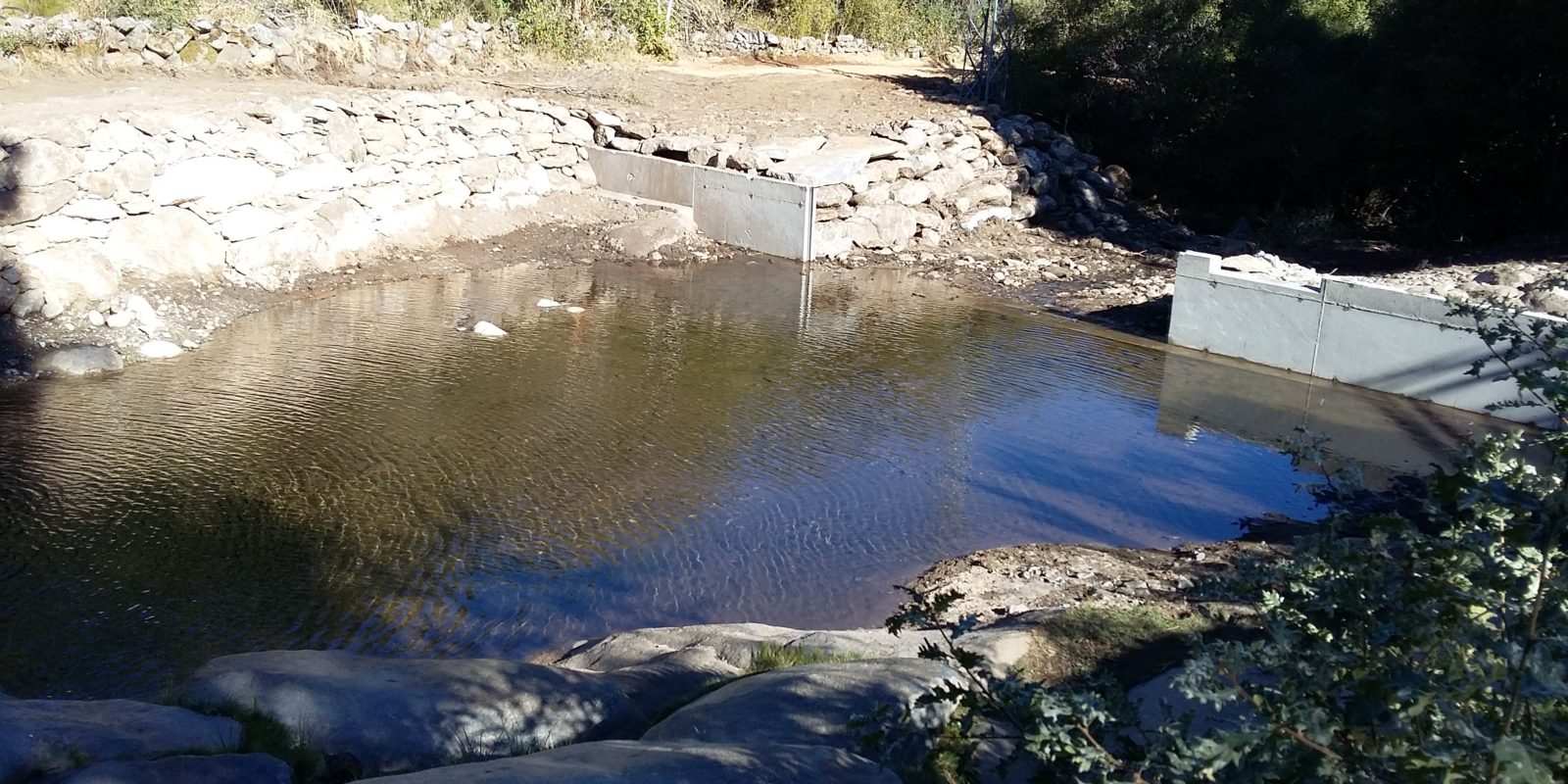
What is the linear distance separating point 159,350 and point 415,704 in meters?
9.12

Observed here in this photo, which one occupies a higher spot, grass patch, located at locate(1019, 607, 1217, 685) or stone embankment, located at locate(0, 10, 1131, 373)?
stone embankment, located at locate(0, 10, 1131, 373)

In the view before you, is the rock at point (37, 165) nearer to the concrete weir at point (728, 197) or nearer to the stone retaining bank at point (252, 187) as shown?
the stone retaining bank at point (252, 187)

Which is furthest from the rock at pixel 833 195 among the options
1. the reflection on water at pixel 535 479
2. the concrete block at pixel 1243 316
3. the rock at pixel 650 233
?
the concrete block at pixel 1243 316

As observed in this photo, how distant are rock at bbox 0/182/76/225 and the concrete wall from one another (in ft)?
42.8

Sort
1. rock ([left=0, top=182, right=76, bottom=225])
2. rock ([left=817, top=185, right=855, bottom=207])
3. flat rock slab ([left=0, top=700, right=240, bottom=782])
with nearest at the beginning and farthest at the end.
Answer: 1. flat rock slab ([left=0, top=700, right=240, bottom=782])
2. rock ([left=0, top=182, right=76, bottom=225])
3. rock ([left=817, top=185, right=855, bottom=207])

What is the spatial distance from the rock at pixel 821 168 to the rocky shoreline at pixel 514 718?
1420 centimetres

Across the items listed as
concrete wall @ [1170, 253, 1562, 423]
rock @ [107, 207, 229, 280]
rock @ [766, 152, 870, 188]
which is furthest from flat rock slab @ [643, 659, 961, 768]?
rock @ [766, 152, 870, 188]

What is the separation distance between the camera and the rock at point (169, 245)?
14.2 meters

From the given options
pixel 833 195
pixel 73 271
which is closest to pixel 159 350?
pixel 73 271

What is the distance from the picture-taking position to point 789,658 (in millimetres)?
6734

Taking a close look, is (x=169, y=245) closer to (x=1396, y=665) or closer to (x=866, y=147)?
(x=866, y=147)

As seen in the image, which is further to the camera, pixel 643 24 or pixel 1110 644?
pixel 643 24

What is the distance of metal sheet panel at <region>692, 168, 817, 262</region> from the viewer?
1967cm

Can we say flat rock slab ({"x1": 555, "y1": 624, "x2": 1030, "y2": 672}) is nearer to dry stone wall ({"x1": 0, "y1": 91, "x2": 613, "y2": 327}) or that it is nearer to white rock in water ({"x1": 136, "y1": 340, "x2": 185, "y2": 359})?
white rock in water ({"x1": 136, "y1": 340, "x2": 185, "y2": 359})
